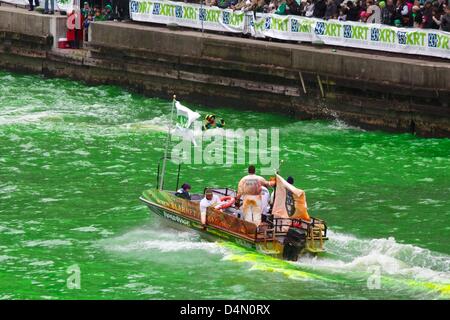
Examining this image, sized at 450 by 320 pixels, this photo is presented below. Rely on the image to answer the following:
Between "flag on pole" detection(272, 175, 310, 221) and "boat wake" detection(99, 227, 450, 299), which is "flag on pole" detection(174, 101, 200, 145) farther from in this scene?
"flag on pole" detection(272, 175, 310, 221)

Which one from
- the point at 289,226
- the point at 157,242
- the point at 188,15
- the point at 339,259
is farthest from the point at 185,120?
the point at 188,15

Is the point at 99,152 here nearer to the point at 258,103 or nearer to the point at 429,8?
the point at 258,103

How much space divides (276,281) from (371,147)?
14.0 meters

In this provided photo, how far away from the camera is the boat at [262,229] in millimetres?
31406

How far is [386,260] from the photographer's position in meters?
31.2

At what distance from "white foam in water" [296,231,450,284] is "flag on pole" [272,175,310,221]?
3.71 feet

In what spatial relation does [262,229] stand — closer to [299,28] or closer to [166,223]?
[166,223]

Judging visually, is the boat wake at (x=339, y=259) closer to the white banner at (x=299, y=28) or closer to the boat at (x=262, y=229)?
the boat at (x=262, y=229)

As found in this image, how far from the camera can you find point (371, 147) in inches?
1709

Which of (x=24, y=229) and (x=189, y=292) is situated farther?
(x=24, y=229)

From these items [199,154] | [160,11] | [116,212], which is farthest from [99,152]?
[160,11]

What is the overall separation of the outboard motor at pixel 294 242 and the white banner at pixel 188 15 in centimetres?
1995

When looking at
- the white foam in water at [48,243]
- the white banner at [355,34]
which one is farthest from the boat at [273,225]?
the white banner at [355,34]

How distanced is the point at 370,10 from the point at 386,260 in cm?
1814
